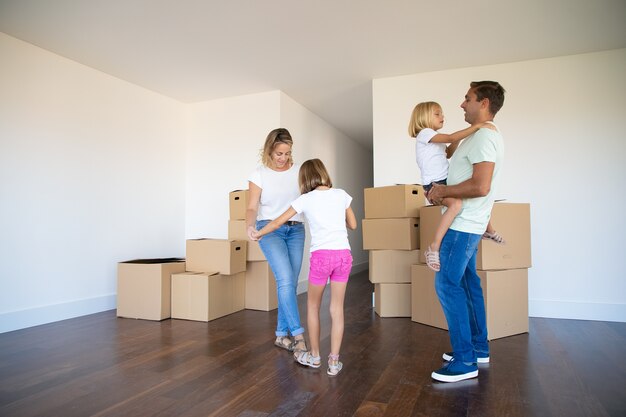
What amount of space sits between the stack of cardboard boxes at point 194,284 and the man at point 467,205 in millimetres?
1941

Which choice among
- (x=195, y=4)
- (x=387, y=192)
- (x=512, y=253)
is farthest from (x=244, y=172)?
(x=512, y=253)

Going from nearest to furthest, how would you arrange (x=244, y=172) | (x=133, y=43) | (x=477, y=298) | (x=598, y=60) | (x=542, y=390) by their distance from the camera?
(x=542, y=390) → (x=477, y=298) → (x=133, y=43) → (x=598, y=60) → (x=244, y=172)

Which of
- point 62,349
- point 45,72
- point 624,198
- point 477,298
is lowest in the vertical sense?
point 62,349

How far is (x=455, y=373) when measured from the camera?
1.86 meters

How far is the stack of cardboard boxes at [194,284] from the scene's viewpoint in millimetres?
3234

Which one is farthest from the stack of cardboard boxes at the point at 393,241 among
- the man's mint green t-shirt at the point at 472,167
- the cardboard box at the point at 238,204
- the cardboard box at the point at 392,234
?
the man's mint green t-shirt at the point at 472,167

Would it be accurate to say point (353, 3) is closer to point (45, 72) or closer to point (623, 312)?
point (45, 72)

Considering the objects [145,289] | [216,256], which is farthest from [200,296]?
[145,289]

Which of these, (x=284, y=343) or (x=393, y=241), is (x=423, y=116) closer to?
(x=393, y=241)

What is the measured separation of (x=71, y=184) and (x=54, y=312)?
41.1 inches

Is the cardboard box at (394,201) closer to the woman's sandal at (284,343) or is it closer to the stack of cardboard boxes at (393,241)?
the stack of cardboard boxes at (393,241)

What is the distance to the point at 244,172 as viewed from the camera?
174 inches

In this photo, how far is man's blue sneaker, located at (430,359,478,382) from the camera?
1.85m

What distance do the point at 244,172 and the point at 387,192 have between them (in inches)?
68.0
